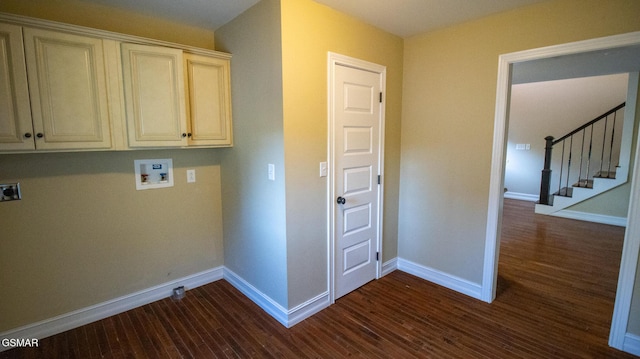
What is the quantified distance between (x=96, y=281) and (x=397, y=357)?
8.03ft

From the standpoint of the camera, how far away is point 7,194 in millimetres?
1993

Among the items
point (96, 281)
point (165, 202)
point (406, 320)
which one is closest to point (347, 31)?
point (165, 202)

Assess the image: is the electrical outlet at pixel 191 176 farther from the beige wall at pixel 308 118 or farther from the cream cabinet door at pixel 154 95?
the beige wall at pixel 308 118

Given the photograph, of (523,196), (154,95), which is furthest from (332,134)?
(523,196)

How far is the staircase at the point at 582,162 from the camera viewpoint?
527 centimetres

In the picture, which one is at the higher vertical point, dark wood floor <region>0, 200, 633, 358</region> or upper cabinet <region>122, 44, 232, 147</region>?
upper cabinet <region>122, 44, 232, 147</region>

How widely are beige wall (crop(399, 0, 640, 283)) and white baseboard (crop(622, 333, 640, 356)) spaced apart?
3.17ft

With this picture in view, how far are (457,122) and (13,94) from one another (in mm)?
3341

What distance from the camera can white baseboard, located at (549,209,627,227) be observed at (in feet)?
16.3

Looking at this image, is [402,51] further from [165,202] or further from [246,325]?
[246,325]

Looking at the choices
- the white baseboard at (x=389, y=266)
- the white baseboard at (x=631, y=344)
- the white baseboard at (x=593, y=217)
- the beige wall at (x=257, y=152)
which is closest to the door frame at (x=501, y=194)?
the white baseboard at (x=631, y=344)

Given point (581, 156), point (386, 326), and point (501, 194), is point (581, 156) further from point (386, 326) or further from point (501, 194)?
point (386, 326)

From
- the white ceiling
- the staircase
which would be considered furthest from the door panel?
the staircase

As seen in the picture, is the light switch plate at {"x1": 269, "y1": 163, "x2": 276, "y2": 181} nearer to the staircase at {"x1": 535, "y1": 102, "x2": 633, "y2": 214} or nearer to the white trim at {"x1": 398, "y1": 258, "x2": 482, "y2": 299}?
the white trim at {"x1": 398, "y1": 258, "x2": 482, "y2": 299}
